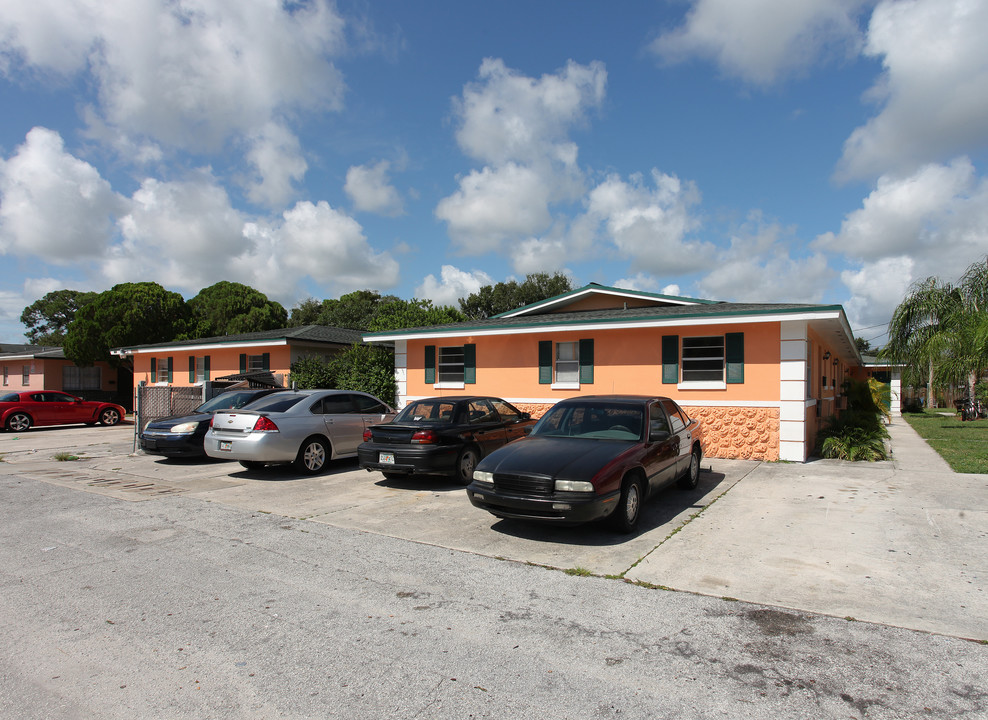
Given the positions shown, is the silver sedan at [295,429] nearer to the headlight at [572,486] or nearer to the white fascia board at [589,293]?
the headlight at [572,486]

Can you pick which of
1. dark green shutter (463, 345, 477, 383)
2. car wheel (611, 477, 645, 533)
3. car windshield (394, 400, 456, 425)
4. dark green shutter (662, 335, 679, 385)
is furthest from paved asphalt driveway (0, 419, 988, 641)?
dark green shutter (463, 345, 477, 383)

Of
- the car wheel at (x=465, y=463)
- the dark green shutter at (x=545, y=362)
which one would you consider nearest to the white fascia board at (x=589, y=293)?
the dark green shutter at (x=545, y=362)

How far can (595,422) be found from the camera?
7.62m

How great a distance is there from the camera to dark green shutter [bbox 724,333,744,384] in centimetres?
1234

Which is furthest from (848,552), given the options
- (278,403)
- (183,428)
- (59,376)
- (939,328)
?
(59,376)

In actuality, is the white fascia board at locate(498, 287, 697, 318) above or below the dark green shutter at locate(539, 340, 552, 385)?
above

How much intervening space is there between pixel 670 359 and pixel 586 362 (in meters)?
2.04

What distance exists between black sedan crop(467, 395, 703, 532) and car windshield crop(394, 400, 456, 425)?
219cm

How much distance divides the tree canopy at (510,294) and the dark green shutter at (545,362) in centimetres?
3666

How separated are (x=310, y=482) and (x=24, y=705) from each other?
22.5 ft

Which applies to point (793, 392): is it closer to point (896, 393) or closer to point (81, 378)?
point (896, 393)

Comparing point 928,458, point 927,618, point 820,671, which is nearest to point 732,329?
point 928,458

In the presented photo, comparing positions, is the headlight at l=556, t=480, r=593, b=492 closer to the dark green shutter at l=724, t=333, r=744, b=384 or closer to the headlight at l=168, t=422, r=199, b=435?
the dark green shutter at l=724, t=333, r=744, b=384

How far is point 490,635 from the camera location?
13.1ft
